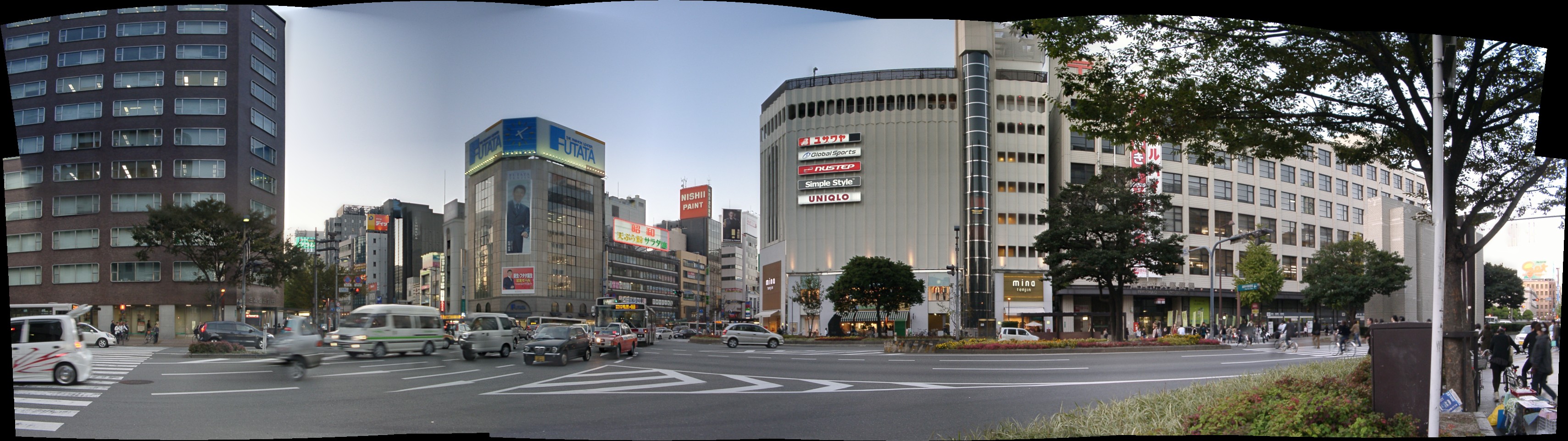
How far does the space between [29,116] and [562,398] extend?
1463 cm

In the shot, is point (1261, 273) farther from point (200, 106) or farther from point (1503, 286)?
point (200, 106)

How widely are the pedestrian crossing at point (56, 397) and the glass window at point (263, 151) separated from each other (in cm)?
646

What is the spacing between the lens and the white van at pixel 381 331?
19.1 metres

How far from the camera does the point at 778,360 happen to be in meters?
29.7

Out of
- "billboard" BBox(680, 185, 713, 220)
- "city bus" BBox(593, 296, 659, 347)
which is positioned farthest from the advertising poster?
"billboard" BBox(680, 185, 713, 220)

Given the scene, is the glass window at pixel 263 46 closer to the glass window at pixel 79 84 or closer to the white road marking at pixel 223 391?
the glass window at pixel 79 84

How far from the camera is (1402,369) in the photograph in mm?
10258

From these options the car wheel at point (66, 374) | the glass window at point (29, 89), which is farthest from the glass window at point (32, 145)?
the car wheel at point (66, 374)

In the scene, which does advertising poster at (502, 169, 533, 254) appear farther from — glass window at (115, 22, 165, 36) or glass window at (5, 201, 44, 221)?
glass window at (5, 201, 44, 221)

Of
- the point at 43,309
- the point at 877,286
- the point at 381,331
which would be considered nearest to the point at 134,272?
the point at 43,309

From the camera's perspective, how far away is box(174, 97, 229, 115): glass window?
23.5 metres

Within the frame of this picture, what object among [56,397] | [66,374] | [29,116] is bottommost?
[56,397]

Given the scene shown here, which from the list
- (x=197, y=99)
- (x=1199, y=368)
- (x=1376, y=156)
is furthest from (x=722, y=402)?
(x=197, y=99)

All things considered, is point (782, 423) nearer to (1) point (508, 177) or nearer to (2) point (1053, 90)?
(1) point (508, 177)
